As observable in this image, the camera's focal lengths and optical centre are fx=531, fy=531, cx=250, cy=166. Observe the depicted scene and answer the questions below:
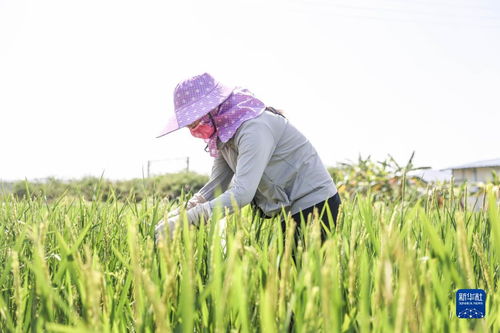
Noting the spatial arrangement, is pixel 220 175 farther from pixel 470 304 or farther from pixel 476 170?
pixel 476 170

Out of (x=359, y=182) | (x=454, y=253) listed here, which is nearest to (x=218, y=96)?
(x=454, y=253)

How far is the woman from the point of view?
2.08 m

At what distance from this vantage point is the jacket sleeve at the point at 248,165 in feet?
6.57

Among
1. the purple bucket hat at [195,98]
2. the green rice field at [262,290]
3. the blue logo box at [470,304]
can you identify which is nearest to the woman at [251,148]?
the purple bucket hat at [195,98]

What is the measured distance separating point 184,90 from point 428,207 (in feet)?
3.58

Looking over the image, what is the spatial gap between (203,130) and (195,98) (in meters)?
0.15

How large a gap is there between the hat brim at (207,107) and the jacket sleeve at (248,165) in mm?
169

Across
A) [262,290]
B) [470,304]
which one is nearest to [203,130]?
[262,290]

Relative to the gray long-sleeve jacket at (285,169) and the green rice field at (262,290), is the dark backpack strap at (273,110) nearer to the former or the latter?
the gray long-sleeve jacket at (285,169)

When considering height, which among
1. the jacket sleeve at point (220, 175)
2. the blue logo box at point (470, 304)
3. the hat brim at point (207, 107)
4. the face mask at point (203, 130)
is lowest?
the blue logo box at point (470, 304)

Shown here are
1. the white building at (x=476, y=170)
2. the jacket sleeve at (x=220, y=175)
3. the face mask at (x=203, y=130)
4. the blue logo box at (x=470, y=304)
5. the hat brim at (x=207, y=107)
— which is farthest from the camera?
the white building at (x=476, y=170)

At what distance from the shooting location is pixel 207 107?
7.21 ft

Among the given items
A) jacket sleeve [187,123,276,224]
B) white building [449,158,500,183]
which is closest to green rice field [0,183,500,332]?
jacket sleeve [187,123,276,224]

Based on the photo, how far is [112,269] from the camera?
161 centimetres
